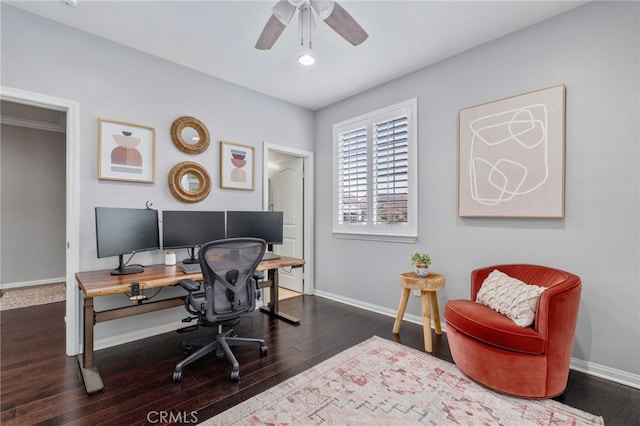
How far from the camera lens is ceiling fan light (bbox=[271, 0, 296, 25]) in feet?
6.31

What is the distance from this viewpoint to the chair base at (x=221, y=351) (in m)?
2.18

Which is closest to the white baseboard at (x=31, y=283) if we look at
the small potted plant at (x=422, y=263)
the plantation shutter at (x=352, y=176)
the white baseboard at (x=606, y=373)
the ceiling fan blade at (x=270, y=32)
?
the plantation shutter at (x=352, y=176)

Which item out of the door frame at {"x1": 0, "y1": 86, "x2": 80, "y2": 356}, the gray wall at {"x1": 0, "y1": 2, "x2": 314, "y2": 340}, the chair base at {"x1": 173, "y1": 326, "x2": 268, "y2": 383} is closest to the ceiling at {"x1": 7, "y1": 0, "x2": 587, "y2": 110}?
the gray wall at {"x1": 0, "y1": 2, "x2": 314, "y2": 340}

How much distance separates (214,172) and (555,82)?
3.45 m

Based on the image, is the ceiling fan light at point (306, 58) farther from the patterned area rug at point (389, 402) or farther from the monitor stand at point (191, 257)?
the patterned area rug at point (389, 402)

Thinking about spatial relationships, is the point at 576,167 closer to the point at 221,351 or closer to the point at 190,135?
the point at 221,351

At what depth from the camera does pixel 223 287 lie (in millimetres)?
2365

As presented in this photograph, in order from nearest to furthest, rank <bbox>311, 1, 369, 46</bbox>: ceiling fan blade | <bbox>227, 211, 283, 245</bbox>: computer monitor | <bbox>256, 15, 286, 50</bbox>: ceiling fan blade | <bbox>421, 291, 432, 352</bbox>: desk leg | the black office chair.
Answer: <bbox>311, 1, 369, 46</bbox>: ceiling fan blade → <bbox>256, 15, 286, 50</bbox>: ceiling fan blade → the black office chair → <bbox>421, 291, 432, 352</bbox>: desk leg → <bbox>227, 211, 283, 245</bbox>: computer monitor

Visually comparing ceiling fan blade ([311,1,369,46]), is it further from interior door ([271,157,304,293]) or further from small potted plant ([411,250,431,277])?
interior door ([271,157,304,293])

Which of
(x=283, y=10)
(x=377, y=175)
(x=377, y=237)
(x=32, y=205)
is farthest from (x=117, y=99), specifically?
(x=32, y=205)

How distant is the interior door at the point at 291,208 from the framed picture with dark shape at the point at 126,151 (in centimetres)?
214

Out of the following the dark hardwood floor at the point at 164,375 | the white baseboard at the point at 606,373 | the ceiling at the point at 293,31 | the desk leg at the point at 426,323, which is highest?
the ceiling at the point at 293,31

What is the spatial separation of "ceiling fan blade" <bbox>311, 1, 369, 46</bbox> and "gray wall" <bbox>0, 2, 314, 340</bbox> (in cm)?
195

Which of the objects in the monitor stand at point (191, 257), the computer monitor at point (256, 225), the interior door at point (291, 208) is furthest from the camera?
the interior door at point (291, 208)
